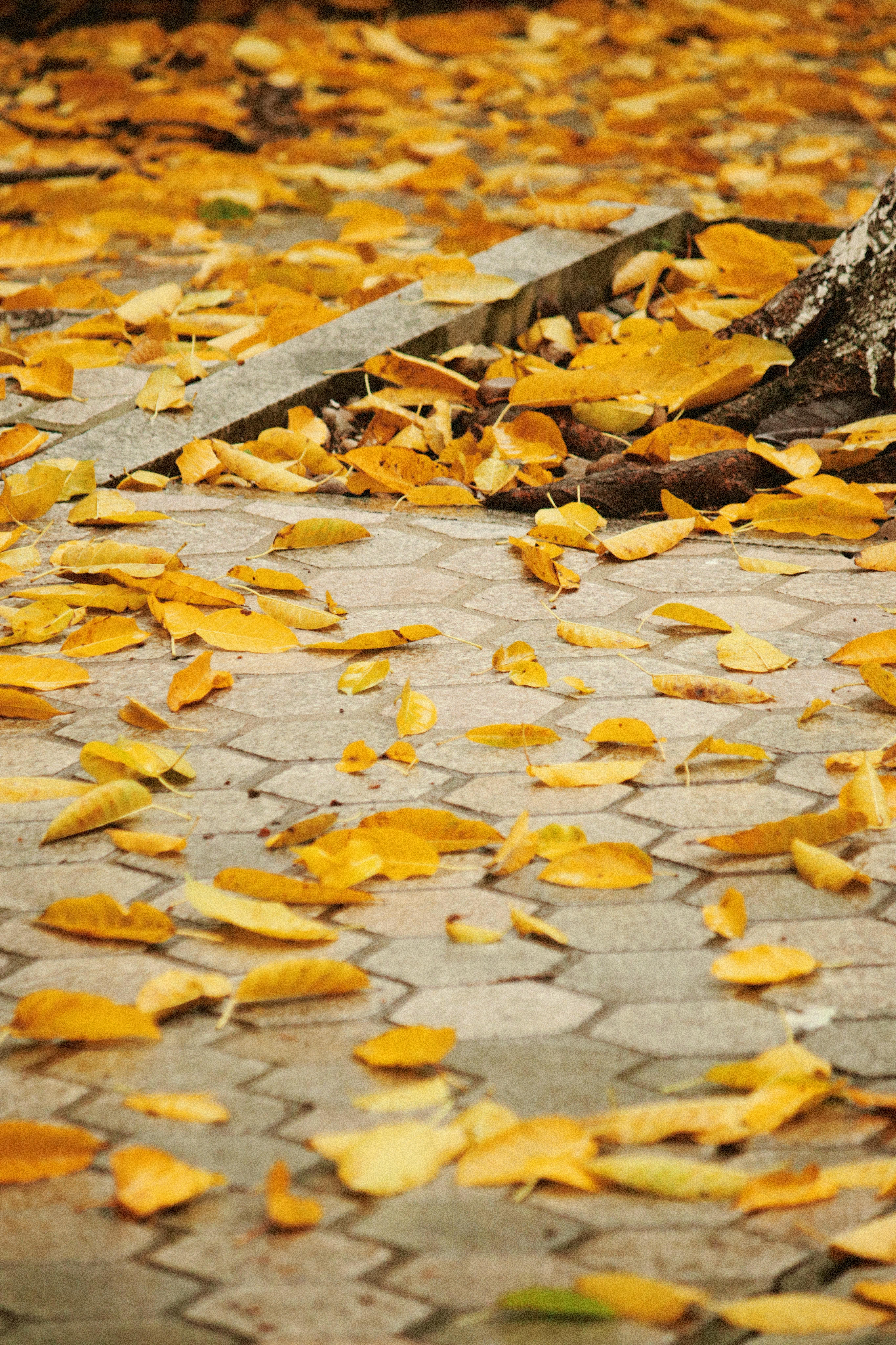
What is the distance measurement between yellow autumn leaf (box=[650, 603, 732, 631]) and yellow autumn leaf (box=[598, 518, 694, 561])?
1.00 feet

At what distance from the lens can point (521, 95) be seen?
269 inches

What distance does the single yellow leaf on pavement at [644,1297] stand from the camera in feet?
3.99

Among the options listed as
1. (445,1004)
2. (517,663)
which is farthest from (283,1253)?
(517,663)

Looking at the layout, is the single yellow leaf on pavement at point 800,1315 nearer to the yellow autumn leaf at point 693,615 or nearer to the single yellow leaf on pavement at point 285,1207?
the single yellow leaf on pavement at point 285,1207

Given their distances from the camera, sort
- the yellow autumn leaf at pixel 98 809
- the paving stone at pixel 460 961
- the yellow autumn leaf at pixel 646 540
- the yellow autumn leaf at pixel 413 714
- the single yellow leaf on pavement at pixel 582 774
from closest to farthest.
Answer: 1. the paving stone at pixel 460 961
2. the yellow autumn leaf at pixel 98 809
3. the single yellow leaf on pavement at pixel 582 774
4. the yellow autumn leaf at pixel 413 714
5. the yellow autumn leaf at pixel 646 540

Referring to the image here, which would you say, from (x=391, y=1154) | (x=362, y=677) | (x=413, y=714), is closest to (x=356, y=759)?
(x=413, y=714)

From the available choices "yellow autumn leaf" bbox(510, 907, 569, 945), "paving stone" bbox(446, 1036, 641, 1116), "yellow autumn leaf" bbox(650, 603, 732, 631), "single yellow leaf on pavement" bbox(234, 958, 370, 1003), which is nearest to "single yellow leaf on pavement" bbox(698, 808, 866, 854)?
"yellow autumn leaf" bbox(510, 907, 569, 945)

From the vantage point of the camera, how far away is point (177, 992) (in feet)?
5.26

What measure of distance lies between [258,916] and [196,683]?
0.64 metres

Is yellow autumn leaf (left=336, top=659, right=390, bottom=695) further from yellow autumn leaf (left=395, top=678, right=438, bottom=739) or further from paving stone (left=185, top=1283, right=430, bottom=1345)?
paving stone (left=185, top=1283, right=430, bottom=1345)

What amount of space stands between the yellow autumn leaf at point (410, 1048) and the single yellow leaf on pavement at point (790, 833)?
52 centimetres

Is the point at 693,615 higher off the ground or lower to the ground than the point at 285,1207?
higher

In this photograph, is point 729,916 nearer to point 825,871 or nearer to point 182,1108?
point 825,871

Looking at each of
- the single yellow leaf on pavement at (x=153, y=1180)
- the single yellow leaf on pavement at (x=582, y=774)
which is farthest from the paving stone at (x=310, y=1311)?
the single yellow leaf on pavement at (x=582, y=774)
